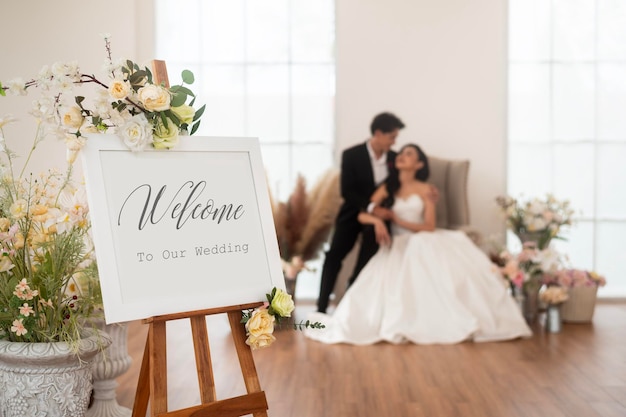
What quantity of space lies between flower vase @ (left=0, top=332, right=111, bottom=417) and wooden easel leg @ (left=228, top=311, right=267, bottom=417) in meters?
0.42

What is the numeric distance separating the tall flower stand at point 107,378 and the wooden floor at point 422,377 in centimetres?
25

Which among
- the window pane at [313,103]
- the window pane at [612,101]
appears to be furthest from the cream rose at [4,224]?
the window pane at [612,101]

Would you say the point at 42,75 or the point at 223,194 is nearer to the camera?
the point at 42,75

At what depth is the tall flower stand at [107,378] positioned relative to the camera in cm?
308

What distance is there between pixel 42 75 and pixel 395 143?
165 inches

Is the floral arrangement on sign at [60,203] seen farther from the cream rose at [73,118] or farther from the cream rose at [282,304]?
the cream rose at [282,304]

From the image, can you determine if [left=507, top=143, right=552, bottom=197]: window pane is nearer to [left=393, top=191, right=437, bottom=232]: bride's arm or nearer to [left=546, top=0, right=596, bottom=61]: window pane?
[left=546, top=0, right=596, bottom=61]: window pane

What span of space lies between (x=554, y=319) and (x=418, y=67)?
237 centimetres

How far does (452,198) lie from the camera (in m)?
6.02

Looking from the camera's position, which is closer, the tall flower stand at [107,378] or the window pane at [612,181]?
the tall flower stand at [107,378]

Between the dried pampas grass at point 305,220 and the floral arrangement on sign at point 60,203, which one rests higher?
the floral arrangement on sign at point 60,203

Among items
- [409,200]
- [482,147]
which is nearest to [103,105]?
[409,200]

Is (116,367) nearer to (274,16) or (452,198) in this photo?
(452,198)

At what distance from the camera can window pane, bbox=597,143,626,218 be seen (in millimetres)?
6484
